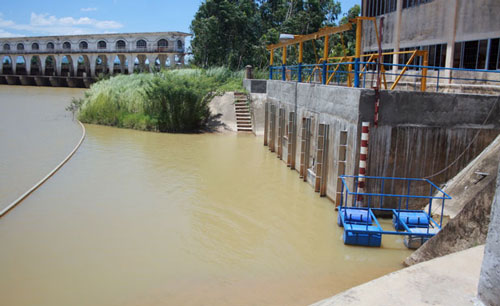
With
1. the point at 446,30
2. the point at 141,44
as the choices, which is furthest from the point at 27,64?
the point at 446,30

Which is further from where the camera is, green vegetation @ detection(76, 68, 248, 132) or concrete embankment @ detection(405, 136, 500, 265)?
green vegetation @ detection(76, 68, 248, 132)

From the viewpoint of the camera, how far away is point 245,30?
43.1 meters

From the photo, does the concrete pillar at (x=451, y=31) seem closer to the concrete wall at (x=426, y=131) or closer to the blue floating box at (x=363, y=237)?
the concrete wall at (x=426, y=131)

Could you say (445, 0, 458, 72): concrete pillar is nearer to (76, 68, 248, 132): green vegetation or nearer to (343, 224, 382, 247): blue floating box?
(343, 224, 382, 247): blue floating box

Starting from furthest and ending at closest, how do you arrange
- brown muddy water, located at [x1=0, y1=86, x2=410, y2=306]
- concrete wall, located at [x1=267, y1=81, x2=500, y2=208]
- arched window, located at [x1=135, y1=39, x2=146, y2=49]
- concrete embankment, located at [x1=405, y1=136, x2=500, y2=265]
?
arched window, located at [x1=135, y1=39, x2=146, y2=49] < concrete wall, located at [x1=267, y1=81, x2=500, y2=208] < brown muddy water, located at [x1=0, y1=86, x2=410, y2=306] < concrete embankment, located at [x1=405, y1=136, x2=500, y2=265]

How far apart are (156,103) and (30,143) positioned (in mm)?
6919

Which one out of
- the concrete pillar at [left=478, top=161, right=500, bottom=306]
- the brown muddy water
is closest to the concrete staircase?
the brown muddy water

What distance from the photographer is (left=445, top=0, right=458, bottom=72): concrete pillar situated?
18.2 metres

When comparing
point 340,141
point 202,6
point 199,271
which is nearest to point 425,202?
point 340,141

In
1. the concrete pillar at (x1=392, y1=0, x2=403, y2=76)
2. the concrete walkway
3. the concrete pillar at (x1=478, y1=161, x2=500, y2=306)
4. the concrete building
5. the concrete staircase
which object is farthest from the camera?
the concrete staircase

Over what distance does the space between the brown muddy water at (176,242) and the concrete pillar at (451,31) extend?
8.71m

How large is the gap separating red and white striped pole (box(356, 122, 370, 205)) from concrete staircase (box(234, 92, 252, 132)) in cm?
1517

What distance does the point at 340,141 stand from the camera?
11148mm

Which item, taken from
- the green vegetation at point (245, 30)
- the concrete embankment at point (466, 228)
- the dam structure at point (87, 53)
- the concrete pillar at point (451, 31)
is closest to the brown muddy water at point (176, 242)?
the concrete embankment at point (466, 228)
